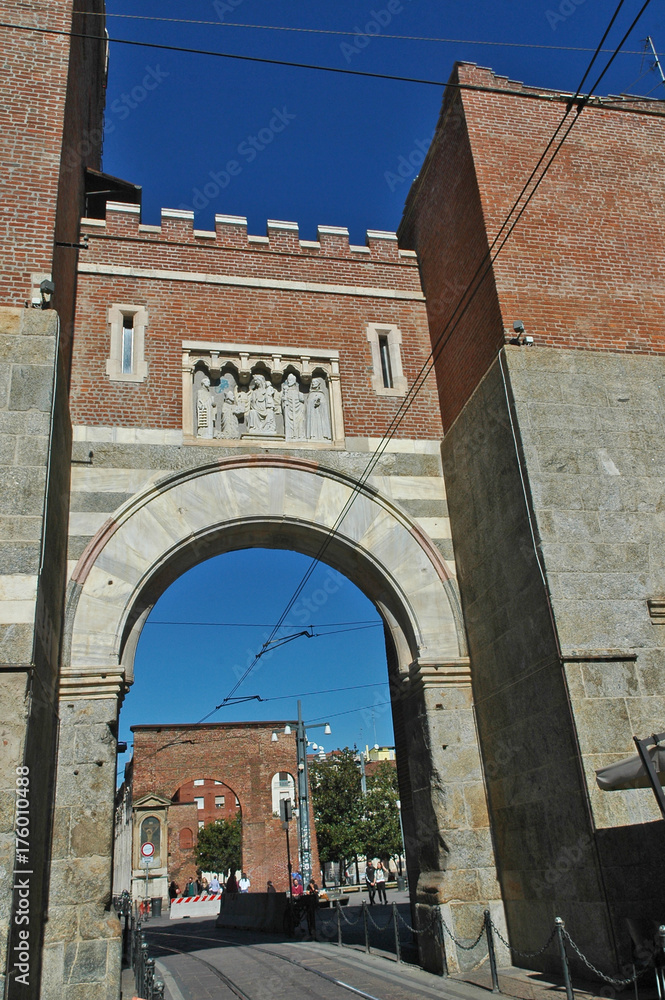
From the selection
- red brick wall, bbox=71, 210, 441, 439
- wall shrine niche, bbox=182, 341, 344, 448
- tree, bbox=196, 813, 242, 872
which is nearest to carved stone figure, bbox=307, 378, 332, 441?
wall shrine niche, bbox=182, 341, 344, 448

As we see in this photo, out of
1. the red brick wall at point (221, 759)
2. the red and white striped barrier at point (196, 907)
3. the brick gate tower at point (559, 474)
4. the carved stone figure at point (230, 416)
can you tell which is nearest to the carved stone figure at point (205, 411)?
the carved stone figure at point (230, 416)

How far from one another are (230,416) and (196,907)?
2447 centimetres

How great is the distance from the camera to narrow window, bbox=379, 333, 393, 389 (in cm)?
1166

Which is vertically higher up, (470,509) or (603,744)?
(470,509)

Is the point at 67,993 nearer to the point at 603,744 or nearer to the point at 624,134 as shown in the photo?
the point at 603,744

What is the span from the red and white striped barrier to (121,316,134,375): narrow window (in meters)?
24.3

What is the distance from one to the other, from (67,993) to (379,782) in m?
34.0

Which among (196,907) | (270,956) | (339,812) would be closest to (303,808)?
(270,956)

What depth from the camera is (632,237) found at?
10.5 m

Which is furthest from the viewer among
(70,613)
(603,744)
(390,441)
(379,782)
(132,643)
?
(379,782)

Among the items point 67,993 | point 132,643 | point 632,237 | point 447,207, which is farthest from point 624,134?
point 67,993

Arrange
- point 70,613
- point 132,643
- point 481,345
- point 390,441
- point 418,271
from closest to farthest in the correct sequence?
point 70,613, point 132,643, point 481,345, point 390,441, point 418,271

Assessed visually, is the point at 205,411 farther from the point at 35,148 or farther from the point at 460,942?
the point at 460,942

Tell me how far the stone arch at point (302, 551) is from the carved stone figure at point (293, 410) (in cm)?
55
